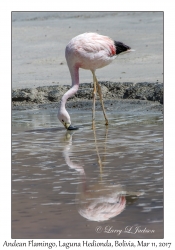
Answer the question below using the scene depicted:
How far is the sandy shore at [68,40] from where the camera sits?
13078 mm

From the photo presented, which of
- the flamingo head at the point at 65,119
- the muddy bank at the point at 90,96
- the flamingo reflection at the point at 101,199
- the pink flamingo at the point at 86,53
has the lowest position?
the flamingo reflection at the point at 101,199

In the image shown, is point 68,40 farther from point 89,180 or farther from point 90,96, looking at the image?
point 89,180

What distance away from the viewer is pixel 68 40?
15.7 meters

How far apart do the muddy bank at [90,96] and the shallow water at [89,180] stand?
1.27 meters

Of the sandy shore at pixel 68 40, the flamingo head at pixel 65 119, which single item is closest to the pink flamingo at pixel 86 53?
the flamingo head at pixel 65 119

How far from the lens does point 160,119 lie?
1023 cm

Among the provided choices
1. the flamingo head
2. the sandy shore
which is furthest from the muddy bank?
the flamingo head

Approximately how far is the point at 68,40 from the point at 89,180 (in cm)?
911

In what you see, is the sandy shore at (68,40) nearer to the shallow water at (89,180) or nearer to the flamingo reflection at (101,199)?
the shallow water at (89,180)

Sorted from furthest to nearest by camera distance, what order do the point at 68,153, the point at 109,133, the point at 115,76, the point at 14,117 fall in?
the point at 115,76
the point at 14,117
the point at 109,133
the point at 68,153

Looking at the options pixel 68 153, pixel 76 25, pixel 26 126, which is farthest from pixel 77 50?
pixel 76 25

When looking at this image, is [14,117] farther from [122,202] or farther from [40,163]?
[122,202]
